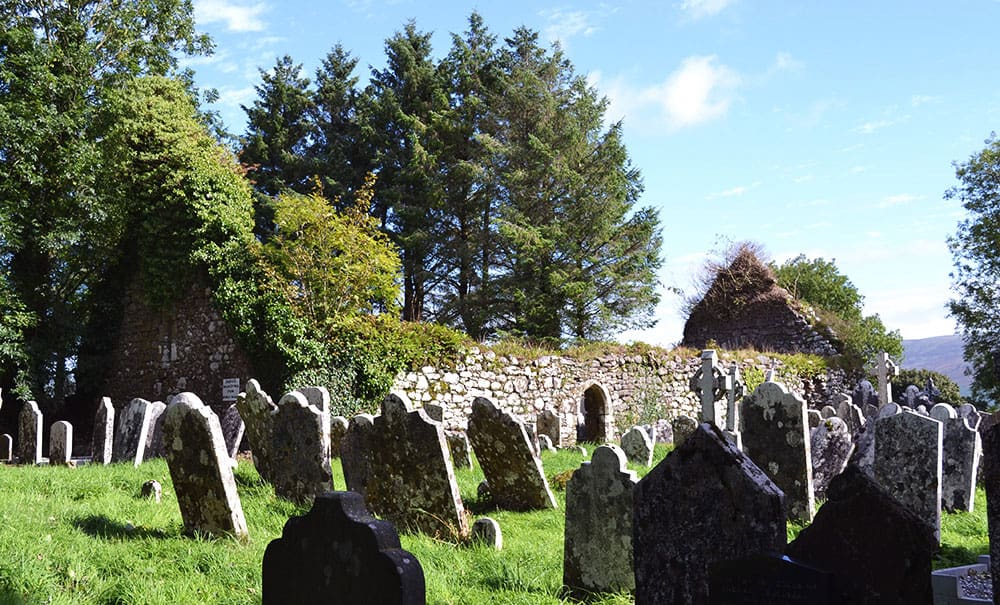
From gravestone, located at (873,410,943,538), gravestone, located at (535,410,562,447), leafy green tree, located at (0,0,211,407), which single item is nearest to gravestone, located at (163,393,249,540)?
gravestone, located at (873,410,943,538)

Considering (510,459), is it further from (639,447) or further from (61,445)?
(61,445)

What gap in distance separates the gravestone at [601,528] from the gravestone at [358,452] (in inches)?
96.4

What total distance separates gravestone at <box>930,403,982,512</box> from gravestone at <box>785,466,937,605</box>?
682cm

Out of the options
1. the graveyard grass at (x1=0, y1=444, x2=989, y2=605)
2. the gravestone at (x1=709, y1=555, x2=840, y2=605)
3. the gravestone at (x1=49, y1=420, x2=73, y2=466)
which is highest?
the gravestone at (x1=709, y1=555, x2=840, y2=605)

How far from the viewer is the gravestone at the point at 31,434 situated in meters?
13.1

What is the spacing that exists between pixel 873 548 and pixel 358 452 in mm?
5840

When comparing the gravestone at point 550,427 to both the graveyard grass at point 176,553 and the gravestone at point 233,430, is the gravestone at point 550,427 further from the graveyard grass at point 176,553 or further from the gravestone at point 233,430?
the graveyard grass at point 176,553

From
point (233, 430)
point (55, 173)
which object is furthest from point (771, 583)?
point (55, 173)

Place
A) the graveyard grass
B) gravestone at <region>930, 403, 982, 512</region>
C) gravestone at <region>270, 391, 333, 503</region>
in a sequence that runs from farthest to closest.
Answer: gravestone at <region>930, 403, 982, 512</region> → gravestone at <region>270, 391, 333, 503</region> → the graveyard grass

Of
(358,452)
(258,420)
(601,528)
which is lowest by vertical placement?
(601,528)

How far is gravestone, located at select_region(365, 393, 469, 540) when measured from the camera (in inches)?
267

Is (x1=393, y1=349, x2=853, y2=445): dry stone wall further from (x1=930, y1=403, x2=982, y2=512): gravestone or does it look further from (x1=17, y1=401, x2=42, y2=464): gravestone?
(x1=930, y1=403, x2=982, y2=512): gravestone

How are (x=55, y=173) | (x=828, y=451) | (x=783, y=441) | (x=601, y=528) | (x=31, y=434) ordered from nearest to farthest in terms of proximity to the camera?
(x=601, y=528)
(x=783, y=441)
(x=828, y=451)
(x=31, y=434)
(x=55, y=173)

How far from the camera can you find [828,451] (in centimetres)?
927
